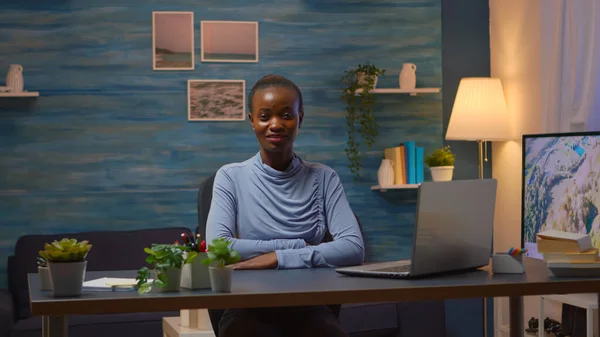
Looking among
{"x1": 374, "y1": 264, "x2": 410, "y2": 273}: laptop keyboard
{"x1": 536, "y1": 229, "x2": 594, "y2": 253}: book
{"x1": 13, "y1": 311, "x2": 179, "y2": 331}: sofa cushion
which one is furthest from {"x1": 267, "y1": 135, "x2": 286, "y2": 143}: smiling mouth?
{"x1": 13, "y1": 311, "x2": 179, "y2": 331}: sofa cushion

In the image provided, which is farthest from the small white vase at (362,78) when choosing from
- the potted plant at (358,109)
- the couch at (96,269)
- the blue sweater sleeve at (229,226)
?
the blue sweater sleeve at (229,226)

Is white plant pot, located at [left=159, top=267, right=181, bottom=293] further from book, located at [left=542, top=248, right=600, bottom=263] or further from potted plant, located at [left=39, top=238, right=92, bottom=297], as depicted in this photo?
book, located at [left=542, top=248, right=600, bottom=263]

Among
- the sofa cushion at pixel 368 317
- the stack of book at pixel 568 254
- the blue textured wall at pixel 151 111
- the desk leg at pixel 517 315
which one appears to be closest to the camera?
the stack of book at pixel 568 254

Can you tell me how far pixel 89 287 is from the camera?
6.81 feet

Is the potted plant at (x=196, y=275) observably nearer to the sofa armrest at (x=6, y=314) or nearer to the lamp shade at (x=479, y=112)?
the sofa armrest at (x=6, y=314)

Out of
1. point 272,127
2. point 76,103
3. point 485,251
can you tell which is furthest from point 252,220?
point 76,103

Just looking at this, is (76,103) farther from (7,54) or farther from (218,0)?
(218,0)

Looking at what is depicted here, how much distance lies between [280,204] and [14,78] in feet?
9.15

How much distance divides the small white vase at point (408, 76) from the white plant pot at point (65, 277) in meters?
3.68

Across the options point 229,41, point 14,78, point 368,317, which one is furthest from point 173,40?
point 368,317

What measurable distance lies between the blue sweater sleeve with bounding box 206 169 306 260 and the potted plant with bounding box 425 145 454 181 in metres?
2.69

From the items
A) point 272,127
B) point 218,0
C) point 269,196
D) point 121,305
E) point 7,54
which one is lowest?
point 121,305

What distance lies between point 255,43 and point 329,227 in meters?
2.77

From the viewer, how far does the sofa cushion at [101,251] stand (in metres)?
4.72
